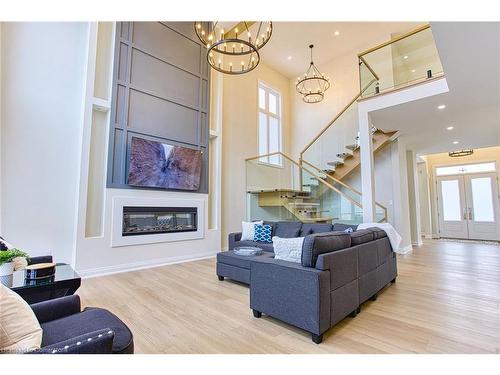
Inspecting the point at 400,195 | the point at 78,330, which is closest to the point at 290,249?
the point at 78,330

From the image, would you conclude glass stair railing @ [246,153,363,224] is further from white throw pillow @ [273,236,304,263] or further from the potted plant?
the potted plant

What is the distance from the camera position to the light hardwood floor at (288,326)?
6.92ft

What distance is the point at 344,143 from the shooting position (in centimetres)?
707

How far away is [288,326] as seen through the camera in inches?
97.4

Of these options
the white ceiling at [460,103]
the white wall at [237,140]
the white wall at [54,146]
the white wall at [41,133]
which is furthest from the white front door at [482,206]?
the white wall at [41,133]

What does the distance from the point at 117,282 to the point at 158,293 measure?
1.02 metres

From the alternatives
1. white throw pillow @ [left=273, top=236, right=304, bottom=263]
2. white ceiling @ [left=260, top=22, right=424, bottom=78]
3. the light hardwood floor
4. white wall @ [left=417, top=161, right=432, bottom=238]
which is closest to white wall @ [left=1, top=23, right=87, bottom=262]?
the light hardwood floor

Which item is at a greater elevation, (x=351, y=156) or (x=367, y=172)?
(x=351, y=156)

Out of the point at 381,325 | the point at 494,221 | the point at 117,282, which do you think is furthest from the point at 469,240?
the point at 117,282

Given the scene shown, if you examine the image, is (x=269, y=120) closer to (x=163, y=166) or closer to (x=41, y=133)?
(x=163, y=166)

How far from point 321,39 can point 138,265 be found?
25.2ft
